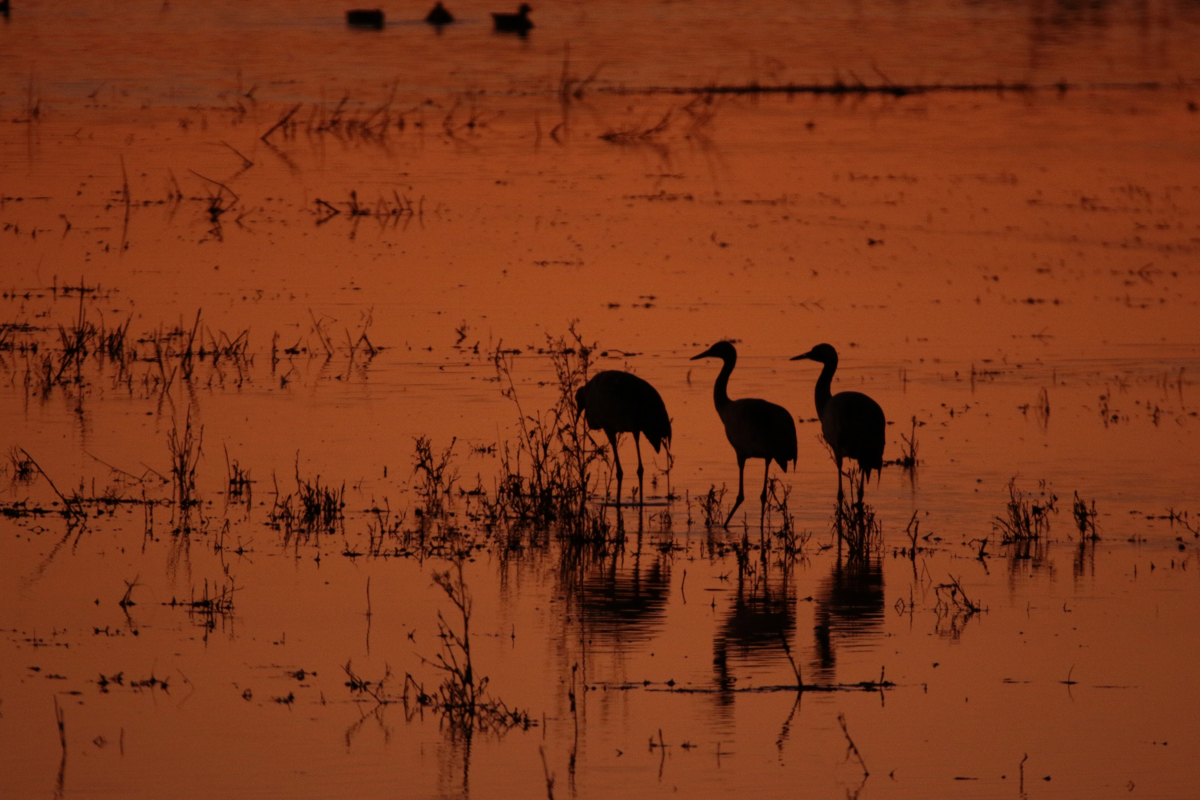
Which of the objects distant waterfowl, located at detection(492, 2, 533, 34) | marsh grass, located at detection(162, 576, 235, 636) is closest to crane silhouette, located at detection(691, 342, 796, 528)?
marsh grass, located at detection(162, 576, 235, 636)

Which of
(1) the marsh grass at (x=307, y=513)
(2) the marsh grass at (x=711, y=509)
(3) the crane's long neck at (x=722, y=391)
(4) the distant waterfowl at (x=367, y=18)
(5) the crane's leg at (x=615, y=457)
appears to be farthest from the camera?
(4) the distant waterfowl at (x=367, y=18)

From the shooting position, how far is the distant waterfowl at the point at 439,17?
71.6 m

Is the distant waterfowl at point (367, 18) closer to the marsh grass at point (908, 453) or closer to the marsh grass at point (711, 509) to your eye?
the marsh grass at point (908, 453)

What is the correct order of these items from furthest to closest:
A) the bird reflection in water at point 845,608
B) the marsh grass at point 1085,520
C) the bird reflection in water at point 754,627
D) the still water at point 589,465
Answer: the marsh grass at point 1085,520 < the bird reflection in water at point 845,608 < the bird reflection in water at point 754,627 < the still water at point 589,465

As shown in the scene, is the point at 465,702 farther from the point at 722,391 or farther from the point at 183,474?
the point at 722,391

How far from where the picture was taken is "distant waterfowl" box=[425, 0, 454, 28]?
Answer: 71562mm

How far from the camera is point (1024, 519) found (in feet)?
39.1

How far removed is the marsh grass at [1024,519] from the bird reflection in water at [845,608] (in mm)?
883

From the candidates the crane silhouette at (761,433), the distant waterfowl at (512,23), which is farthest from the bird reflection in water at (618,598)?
the distant waterfowl at (512,23)

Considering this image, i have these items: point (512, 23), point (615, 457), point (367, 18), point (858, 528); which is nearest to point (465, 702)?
point (858, 528)

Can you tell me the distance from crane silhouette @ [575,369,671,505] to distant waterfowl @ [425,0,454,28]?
193ft

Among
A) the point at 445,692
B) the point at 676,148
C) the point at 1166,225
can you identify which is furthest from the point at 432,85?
the point at 445,692

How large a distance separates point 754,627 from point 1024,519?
252cm

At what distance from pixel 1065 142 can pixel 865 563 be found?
27725 millimetres
